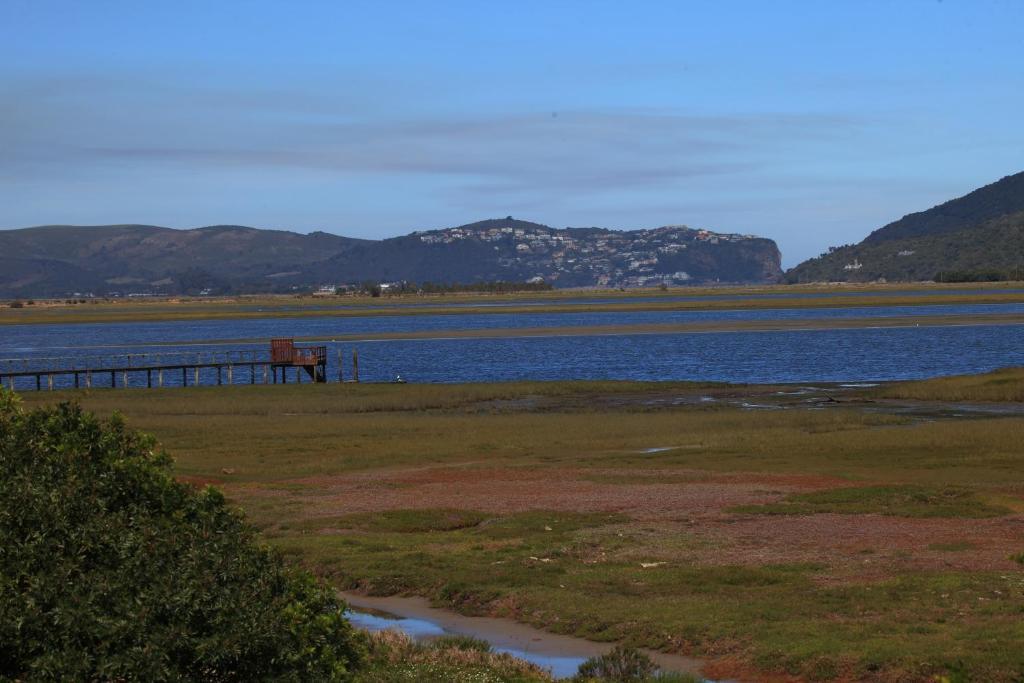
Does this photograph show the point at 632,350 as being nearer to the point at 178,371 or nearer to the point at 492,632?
the point at 178,371

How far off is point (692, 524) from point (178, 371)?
80.0 meters

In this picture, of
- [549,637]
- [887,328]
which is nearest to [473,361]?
[887,328]

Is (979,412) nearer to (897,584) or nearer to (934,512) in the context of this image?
(934,512)

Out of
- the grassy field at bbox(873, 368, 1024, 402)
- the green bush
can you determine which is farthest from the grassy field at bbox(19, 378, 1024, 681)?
the grassy field at bbox(873, 368, 1024, 402)

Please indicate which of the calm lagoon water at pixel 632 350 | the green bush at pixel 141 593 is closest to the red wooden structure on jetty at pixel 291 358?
the calm lagoon water at pixel 632 350

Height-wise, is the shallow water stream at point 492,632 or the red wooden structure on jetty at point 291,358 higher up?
the red wooden structure on jetty at point 291,358

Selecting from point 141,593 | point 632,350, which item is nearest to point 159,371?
point 632,350

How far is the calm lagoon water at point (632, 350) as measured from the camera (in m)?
81.2

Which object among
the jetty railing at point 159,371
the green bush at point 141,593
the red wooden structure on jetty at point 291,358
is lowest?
the jetty railing at point 159,371

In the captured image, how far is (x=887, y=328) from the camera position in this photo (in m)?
126

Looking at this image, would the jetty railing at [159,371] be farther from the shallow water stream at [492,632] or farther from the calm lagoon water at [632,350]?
the shallow water stream at [492,632]

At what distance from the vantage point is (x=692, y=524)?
2400cm

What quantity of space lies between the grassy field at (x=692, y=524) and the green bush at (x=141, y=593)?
24.8ft

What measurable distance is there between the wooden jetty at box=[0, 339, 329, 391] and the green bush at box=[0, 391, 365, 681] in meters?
63.6
